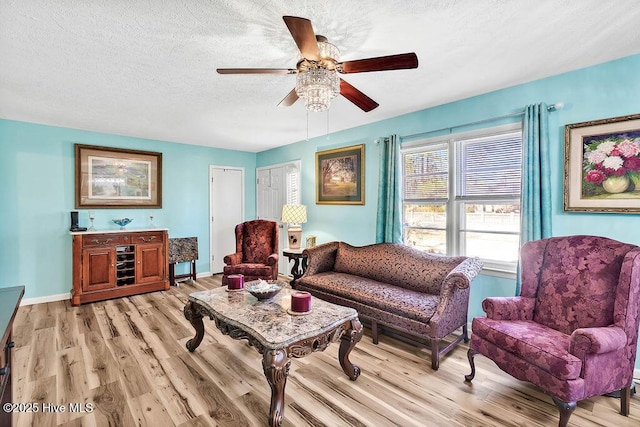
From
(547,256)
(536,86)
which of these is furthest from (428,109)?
(547,256)

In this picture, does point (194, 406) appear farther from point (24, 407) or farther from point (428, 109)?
point (428, 109)

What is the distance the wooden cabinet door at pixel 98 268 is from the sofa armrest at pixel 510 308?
4563 millimetres

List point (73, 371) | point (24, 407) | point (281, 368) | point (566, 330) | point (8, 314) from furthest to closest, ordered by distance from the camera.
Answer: point (73, 371) → point (566, 330) → point (24, 407) → point (281, 368) → point (8, 314)

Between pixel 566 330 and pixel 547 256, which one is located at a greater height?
pixel 547 256

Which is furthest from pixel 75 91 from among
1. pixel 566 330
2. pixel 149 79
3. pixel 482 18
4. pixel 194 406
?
pixel 566 330

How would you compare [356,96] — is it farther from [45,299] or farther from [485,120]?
[45,299]

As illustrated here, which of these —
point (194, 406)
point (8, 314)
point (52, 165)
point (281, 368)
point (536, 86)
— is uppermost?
point (536, 86)

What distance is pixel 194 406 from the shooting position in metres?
2.02

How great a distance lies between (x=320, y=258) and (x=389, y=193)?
1.17 metres

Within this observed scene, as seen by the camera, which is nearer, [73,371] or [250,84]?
[73,371]

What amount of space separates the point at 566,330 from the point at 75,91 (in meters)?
4.58

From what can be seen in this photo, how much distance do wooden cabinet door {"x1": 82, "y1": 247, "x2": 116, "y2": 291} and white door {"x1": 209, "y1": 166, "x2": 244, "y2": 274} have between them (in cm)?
169

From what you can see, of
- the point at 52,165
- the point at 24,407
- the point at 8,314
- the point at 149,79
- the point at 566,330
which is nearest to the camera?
the point at 8,314

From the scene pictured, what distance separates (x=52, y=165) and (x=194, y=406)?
4017 mm
